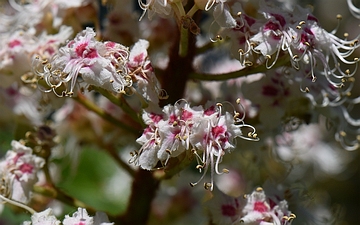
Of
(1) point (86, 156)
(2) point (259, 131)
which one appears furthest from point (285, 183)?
(1) point (86, 156)

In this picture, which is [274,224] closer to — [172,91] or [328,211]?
[172,91]

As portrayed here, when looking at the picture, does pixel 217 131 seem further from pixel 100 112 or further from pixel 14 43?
pixel 14 43

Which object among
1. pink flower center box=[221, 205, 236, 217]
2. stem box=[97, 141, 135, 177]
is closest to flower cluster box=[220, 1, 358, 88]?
pink flower center box=[221, 205, 236, 217]

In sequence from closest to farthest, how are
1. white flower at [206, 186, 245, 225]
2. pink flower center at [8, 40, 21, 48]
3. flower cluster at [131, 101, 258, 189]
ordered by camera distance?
flower cluster at [131, 101, 258, 189], white flower at [206, 186, 245, 225], pink flower center at [8, 40, 21, 48]

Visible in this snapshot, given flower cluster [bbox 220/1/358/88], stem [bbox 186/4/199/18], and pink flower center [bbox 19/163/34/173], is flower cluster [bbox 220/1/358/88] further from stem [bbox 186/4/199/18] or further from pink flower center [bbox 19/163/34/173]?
pink flower center [bbox 19/163/34/173]

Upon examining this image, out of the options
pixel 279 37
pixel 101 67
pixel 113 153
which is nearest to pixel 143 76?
pixel 101 67

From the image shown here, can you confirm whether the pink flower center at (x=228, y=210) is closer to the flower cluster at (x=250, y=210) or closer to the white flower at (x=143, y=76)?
the flower cluster at (x=250, y=210)
